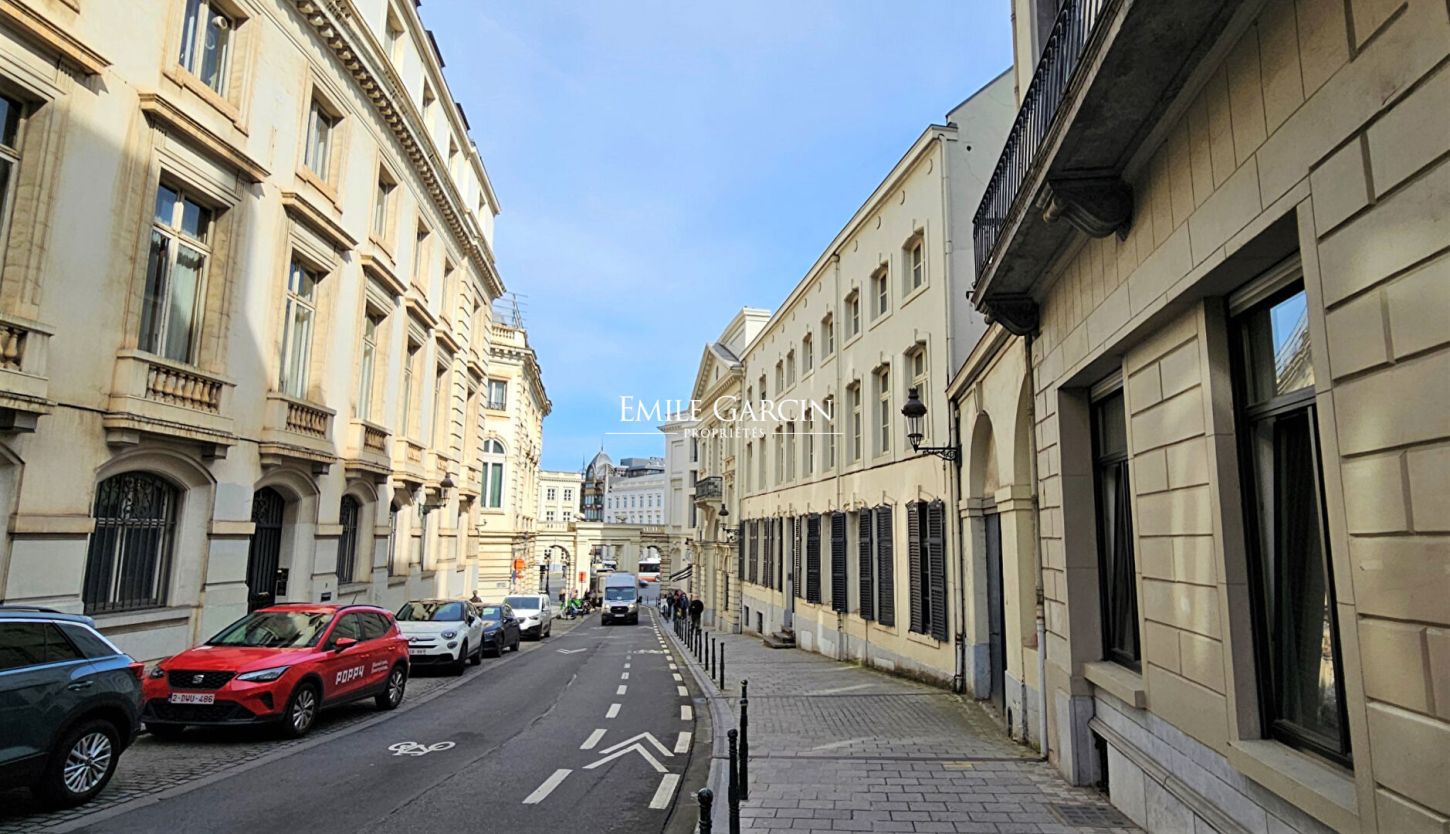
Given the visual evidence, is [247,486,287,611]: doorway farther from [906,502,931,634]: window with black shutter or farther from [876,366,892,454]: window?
[876,366,892,454]: window

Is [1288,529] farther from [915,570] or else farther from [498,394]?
[498,394]

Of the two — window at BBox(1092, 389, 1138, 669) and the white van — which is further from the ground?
window at BBox(1092, 389, 1138, 669)

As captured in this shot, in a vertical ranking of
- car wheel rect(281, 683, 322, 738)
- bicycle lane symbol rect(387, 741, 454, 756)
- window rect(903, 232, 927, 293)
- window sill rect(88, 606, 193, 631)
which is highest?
window rect(903, 232, 927, 293)

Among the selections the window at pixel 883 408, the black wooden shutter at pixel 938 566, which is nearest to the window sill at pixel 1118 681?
the black wooden shutter at pixel 938 566

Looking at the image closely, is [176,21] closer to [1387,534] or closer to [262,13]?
[262,13]

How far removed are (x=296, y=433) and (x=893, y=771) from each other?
12752 mm

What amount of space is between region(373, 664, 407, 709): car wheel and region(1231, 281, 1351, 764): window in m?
11.8

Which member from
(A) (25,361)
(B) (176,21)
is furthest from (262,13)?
(A) (25,361)

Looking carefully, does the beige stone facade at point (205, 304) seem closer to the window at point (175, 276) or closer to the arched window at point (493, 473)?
the window at point (175, 276)

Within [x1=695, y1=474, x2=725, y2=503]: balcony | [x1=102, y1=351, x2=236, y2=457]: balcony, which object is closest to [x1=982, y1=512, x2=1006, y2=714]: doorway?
[x1=102, y1=351, x2=236, y2=457]: balcony

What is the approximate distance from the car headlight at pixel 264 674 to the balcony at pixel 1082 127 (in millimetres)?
9557

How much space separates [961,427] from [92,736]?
12369mm

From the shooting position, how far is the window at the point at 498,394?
145 ft

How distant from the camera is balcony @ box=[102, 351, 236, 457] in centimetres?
1110
